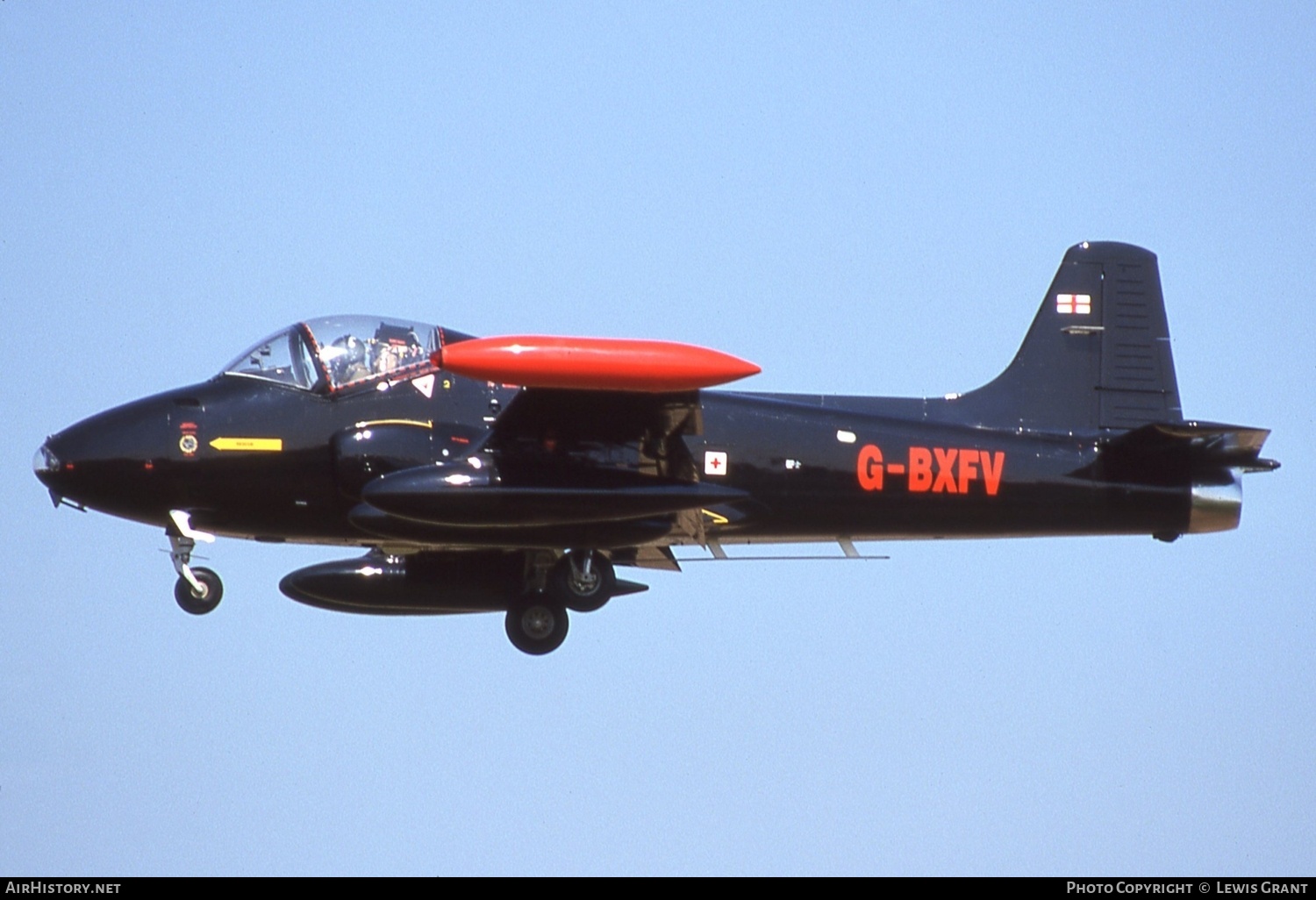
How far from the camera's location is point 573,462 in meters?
16.1

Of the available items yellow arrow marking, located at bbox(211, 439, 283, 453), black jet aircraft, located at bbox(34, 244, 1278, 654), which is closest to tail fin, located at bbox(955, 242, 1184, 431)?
black jet aircraft, located at bbox(34, 244, 1278, 654)

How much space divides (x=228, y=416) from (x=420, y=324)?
1806mm

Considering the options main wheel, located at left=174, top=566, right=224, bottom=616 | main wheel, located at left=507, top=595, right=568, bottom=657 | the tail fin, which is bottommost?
main wheel, located at left=507, top=595, right=568, bottom=657

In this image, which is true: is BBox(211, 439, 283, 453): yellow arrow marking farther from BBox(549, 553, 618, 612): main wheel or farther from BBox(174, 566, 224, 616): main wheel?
BBox(549, 553, 618, 612): main wheel

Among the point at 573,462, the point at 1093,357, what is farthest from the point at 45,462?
the point at 1093,357

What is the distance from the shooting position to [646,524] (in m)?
16.7

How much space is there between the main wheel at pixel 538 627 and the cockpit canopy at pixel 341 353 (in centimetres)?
248

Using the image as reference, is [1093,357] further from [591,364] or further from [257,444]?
[257,444]

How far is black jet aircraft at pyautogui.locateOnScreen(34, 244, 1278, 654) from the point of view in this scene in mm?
15938

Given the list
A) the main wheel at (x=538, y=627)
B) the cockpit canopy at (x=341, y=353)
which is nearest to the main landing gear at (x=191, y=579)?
the cockpit canopy at (x=341, y=353)

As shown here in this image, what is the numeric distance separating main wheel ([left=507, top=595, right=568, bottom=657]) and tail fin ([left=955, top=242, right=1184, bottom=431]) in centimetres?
417

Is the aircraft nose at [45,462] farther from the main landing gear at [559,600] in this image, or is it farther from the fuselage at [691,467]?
the main landing gear at [559,600]

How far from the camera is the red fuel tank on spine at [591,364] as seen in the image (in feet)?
48.6

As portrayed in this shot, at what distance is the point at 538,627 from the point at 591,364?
3.40m
